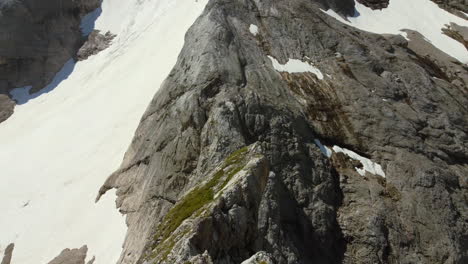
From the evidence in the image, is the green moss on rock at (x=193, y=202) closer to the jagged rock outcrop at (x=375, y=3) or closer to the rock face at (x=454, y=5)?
the jagged rock outcrop at (x=375, y=3)

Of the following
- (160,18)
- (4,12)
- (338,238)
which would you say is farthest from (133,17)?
(338,238)

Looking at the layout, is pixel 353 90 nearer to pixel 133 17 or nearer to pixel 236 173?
pixel 236 173

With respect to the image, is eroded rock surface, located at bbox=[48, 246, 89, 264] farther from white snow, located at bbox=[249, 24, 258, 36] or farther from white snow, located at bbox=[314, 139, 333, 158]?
white snow, located at bbox=[249, 24, 258, 36]

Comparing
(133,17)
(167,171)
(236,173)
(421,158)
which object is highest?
(236,173)

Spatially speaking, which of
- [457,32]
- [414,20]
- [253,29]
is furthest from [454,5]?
[253,29]

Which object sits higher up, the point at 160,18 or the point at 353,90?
the point at 353,90
